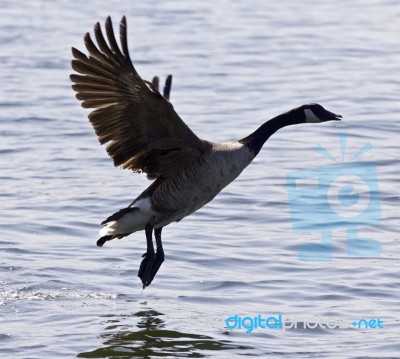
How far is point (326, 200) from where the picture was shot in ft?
38.7

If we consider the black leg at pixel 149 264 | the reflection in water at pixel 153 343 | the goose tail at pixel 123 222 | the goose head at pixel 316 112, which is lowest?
the reflection in water at pixel 153 343

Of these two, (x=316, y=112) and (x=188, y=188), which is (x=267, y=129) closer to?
(x=316, y=112)

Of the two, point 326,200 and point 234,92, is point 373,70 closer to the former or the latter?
point 234,92

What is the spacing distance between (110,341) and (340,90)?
9.94m

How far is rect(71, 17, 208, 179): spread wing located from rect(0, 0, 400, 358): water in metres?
1.12

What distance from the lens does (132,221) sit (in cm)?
888

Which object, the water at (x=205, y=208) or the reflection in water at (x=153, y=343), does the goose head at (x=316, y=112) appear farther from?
the reflection in water at (x=153, y=343)

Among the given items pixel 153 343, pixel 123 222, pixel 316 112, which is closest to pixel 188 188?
pixel 123 222

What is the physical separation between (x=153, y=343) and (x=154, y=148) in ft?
5.43

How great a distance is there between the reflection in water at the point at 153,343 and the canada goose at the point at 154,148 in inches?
23.7

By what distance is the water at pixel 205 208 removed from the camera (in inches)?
320

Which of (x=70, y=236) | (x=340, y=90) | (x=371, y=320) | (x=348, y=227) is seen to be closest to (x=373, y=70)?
(x=340, y=90)

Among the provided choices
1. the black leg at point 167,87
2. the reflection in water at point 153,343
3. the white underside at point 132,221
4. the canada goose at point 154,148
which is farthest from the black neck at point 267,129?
the reflection in water at point 153,343

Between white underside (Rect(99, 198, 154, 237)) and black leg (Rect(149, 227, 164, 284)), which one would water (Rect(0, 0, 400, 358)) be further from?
Result: white underside (Rect(99, 198, 154, 237))
